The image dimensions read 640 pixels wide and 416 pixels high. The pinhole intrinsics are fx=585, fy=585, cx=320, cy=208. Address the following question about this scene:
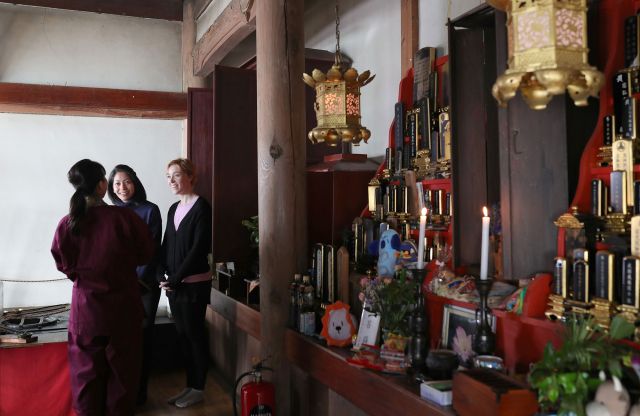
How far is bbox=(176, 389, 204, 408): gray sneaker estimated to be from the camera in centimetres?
402

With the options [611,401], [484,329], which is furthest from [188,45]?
[611,401]

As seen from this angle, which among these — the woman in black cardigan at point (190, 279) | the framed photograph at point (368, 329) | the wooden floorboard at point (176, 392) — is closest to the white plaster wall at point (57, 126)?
the wooden floorboard at point (176, 392)

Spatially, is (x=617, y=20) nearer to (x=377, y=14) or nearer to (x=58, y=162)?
(x=377, y=14)

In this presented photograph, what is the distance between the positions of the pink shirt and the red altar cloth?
3.65ft

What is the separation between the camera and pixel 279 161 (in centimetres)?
338

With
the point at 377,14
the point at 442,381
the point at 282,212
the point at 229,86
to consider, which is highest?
the point at 377,14

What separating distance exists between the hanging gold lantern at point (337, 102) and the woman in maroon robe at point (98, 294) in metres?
1.23

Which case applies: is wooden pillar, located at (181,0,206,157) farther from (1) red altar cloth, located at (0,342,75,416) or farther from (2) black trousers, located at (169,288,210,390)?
(1) red altar cloth, located at (0,342,75,416)

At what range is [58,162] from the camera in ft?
23.2

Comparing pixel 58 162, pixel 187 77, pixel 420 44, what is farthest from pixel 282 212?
pixel 58 162

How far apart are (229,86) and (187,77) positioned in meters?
2.35

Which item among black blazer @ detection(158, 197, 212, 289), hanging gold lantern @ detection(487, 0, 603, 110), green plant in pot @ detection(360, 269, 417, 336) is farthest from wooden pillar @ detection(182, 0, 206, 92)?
hanging gold lantern @ detection(487, 0, 603, 110)

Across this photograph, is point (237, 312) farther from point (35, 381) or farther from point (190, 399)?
point (35, 381)

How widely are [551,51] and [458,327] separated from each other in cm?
117
